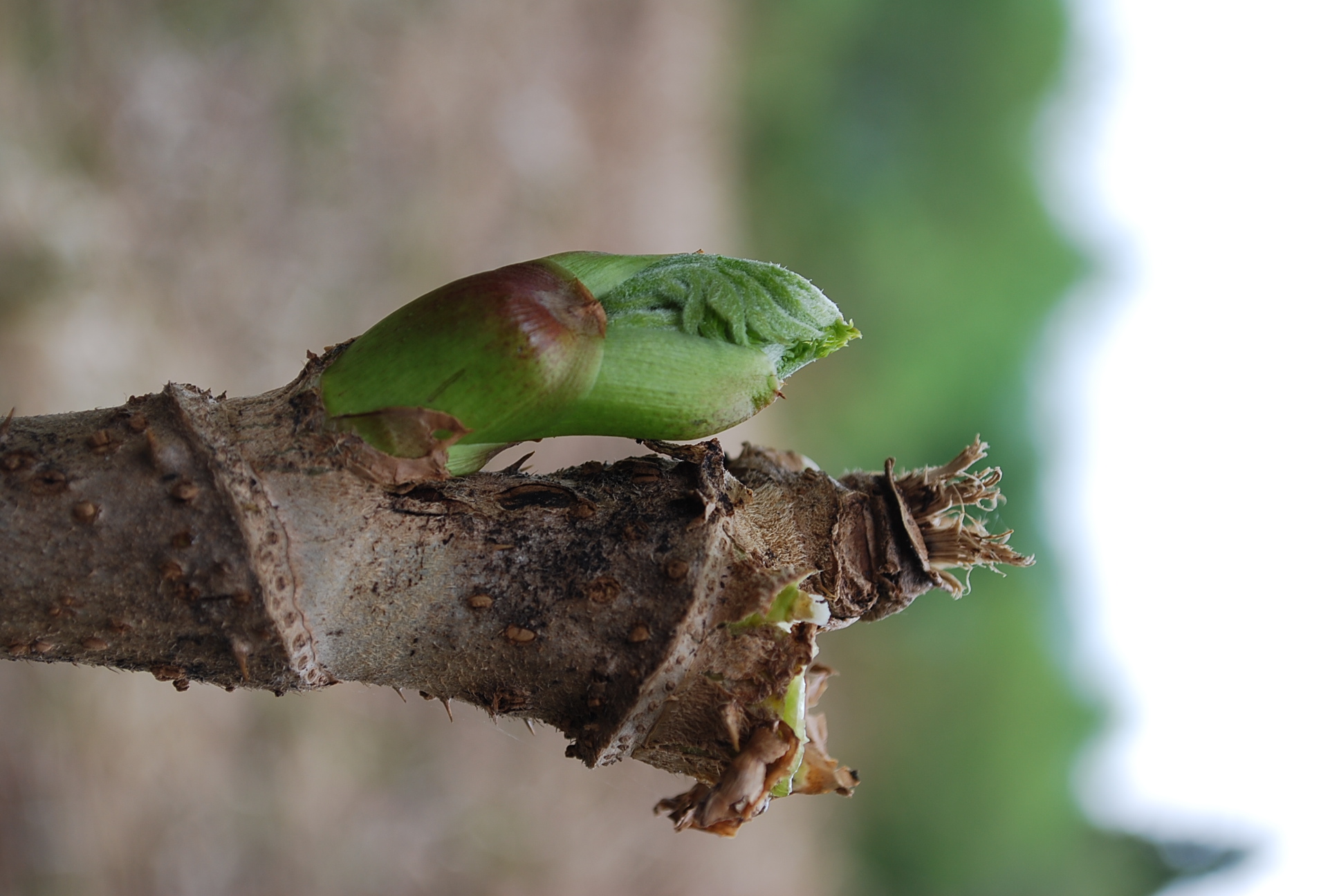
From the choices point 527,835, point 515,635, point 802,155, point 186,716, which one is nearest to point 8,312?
point 186,716

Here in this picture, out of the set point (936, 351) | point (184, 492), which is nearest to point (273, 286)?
point (184, 492)

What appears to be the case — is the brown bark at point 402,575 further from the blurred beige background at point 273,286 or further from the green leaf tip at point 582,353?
the blurred beige background at point 273,286

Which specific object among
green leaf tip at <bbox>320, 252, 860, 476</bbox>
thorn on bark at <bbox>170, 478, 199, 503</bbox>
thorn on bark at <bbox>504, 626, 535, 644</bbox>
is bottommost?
thorn on bark at <bbox>504, 626, 535, 644</bbox>

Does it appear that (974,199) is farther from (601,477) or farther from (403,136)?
(601,477)

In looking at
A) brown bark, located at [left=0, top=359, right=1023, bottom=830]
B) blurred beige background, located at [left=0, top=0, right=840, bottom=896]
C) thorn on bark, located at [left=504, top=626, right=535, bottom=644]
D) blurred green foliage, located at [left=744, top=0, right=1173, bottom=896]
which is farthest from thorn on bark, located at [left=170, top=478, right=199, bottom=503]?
blurred green foliage, located at [left=744, top=0, right=1173, bottom=896]

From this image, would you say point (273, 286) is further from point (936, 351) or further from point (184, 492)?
point (936, 351)

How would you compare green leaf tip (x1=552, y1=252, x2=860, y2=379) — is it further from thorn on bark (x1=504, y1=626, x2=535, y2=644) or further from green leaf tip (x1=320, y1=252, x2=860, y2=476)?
thorn on bark (x1=504, y1=626, x2=535, y2=644)
